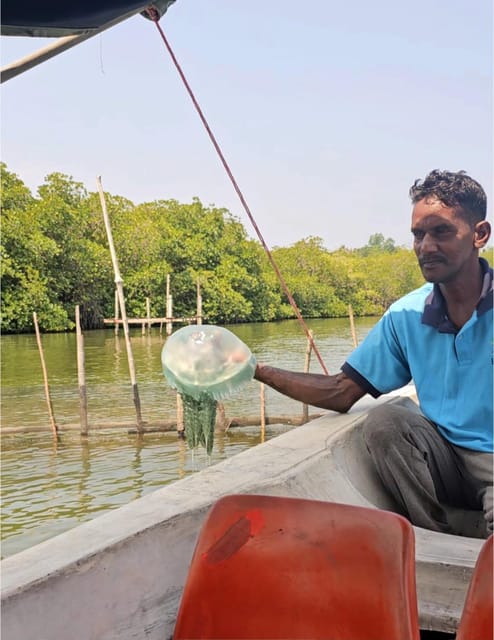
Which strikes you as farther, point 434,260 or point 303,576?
point 434,260

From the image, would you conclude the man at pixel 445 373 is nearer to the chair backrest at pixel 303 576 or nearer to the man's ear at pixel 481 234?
the man's ear at pixel 481 234

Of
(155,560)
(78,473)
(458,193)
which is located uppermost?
(458,193)

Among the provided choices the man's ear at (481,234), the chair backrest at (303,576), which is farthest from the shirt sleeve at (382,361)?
the chair backrest at (303,576)

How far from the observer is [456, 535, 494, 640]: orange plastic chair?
1.03 m

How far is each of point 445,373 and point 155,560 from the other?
1103 millimetres

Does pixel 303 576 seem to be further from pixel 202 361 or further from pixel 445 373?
pixel 445 373

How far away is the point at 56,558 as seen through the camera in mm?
1484

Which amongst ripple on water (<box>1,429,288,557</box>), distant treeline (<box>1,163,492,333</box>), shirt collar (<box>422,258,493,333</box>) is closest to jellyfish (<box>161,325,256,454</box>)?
shirt collar (<box>422,258,493,333</box>)

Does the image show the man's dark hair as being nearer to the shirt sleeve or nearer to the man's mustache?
the man's mustache

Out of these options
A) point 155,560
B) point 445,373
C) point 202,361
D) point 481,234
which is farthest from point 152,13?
point 155,560

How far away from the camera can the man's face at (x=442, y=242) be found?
215cm

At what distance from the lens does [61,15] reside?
189 cm

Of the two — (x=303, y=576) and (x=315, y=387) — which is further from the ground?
(x=315, y=387)

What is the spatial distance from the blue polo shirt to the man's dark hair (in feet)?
0.55
